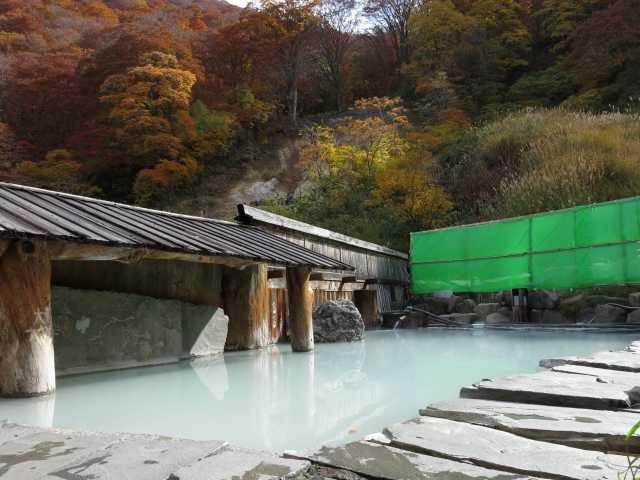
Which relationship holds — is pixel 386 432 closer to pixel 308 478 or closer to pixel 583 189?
pixel 308 478

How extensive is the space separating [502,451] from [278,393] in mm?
1960

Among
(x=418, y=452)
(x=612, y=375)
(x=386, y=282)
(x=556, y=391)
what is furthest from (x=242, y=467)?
(x=386, y=282)

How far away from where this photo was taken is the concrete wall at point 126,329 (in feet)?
14.4

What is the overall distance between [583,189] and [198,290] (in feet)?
27.7

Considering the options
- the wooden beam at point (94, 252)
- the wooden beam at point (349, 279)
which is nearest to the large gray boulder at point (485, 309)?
the wooden beam at point (349, 279)

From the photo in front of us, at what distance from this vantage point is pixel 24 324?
3.37 m

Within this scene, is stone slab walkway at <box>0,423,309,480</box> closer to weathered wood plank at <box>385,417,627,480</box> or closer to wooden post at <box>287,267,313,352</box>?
weathered wood plank at <box>385,417,627,480</box>

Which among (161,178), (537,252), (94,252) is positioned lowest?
(94,252)

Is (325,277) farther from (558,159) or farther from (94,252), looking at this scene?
(558,159)

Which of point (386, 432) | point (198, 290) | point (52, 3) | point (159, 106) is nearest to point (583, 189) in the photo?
point (198, 290)

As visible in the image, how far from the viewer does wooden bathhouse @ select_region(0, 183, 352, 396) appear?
3381 mm

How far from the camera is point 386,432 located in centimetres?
187

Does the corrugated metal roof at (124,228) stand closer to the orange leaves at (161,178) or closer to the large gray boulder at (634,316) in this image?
the large gray boulder at (634,316)

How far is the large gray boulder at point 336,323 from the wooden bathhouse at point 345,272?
52 centimetres
